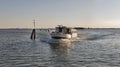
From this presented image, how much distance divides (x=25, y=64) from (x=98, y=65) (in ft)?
27.5

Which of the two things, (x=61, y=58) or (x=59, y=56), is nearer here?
(x=61, y=58)

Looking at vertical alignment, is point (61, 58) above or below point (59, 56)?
above

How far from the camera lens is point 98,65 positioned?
32750mm

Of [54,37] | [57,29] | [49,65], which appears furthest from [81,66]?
[57,29]

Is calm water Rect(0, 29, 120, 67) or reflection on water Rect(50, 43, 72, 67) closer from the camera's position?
calm water Rect(0, 29, 120, 67)

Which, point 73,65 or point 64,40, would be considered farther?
point 64,40

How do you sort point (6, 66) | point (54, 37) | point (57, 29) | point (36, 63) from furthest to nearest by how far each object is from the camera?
1. point (57, 29)
2. point (54, 37)
3. point (36, 63)
4. point (6, 66)

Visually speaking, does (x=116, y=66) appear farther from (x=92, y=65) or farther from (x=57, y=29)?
(x=57, y=29)

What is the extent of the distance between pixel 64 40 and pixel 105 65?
4151cm

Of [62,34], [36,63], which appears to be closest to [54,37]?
[62,34]

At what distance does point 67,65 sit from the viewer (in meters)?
33.3

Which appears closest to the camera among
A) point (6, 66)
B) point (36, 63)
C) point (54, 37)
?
point (6, 66)

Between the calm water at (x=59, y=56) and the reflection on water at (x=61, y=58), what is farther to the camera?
the reflection on water at (x=61, y=58)

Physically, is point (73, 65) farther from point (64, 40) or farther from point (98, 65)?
point (64, 40)
